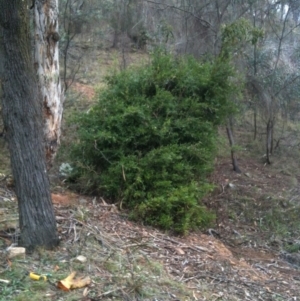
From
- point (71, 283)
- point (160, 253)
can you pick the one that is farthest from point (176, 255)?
point (71, 283)

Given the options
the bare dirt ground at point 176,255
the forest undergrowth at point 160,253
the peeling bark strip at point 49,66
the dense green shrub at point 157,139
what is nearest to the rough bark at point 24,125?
the forest undergrowth at point 160,253

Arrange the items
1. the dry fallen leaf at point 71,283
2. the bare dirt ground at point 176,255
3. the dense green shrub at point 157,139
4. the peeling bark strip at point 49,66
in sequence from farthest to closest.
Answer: the peeling bark strip at point 49,66
the dense green shrub at point 157,139
the bare dirt ground at point 176,255
the dry fallen leaf at point 71,283

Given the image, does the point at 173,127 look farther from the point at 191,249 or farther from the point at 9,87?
the point at 9,87

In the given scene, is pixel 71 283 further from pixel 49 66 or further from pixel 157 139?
pixel 49 66

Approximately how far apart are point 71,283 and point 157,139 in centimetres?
569

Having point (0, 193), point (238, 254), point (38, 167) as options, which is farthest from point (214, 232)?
point (38, 167)

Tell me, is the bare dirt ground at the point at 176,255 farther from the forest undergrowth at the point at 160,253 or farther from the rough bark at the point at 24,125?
the rough bark at the point at 24,125

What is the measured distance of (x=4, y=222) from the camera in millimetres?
7766

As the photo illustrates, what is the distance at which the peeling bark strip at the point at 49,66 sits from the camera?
1142cm

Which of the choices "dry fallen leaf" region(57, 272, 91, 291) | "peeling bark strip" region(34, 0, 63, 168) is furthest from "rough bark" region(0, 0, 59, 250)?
"peeling bark strip" region(34, 0, 63, 168)

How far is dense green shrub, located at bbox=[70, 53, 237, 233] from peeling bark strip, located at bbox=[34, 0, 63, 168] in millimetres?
483

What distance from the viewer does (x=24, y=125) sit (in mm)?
6512

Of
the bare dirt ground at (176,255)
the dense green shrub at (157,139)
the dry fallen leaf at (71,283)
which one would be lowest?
the bare dirt ground at (176,255)

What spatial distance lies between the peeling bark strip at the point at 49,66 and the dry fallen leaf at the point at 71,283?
19.0ft
